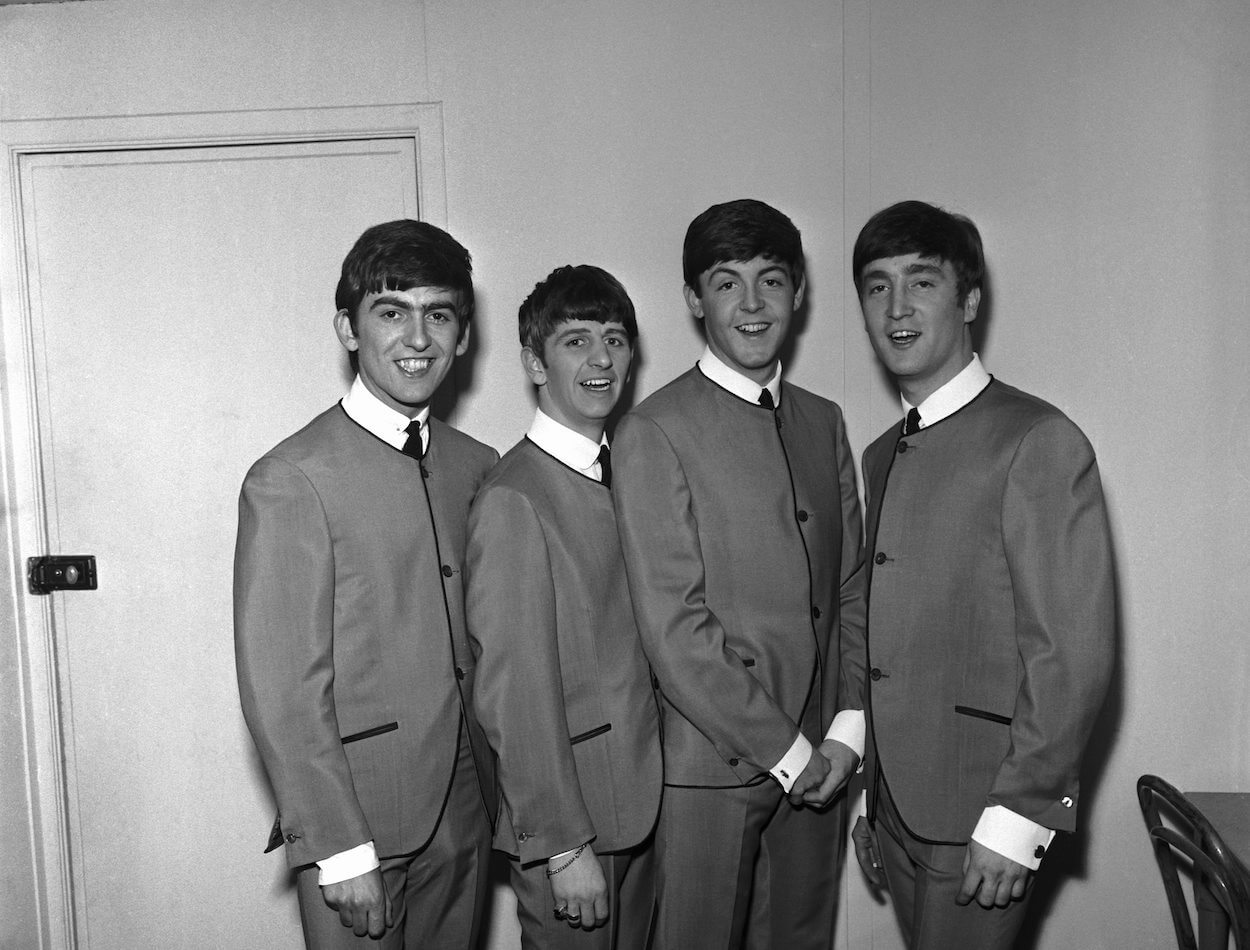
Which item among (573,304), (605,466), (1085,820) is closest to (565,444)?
(605,466)

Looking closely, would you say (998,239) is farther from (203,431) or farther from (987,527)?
(203,431)

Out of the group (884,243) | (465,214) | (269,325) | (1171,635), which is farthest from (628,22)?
(1171,635)

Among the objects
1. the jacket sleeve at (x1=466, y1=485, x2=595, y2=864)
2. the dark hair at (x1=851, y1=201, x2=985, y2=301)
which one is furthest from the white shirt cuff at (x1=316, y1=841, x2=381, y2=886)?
the dark hair at (x1=851, y1=201, x2=985, y2=301)

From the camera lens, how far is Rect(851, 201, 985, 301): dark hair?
1.90 metres

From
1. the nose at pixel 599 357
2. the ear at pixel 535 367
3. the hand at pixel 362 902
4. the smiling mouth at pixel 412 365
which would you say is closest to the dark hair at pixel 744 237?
the nose at pixel 599 357

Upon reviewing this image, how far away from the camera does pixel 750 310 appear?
6.54 ft

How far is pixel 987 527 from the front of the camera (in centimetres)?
181

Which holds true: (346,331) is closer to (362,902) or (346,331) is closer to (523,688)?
(523,688)

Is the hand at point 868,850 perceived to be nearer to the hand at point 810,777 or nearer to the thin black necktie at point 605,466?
the hand at point 810,777

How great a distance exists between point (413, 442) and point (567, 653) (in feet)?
1.64

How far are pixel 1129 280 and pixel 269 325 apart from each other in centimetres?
221

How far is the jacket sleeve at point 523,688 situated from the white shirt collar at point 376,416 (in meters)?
0.25

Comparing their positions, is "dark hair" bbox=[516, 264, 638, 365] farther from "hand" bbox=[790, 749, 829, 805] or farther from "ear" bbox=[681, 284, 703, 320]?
"hand" bbox=[790, 749, 829, 805]

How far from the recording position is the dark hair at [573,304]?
1985 millimetres
